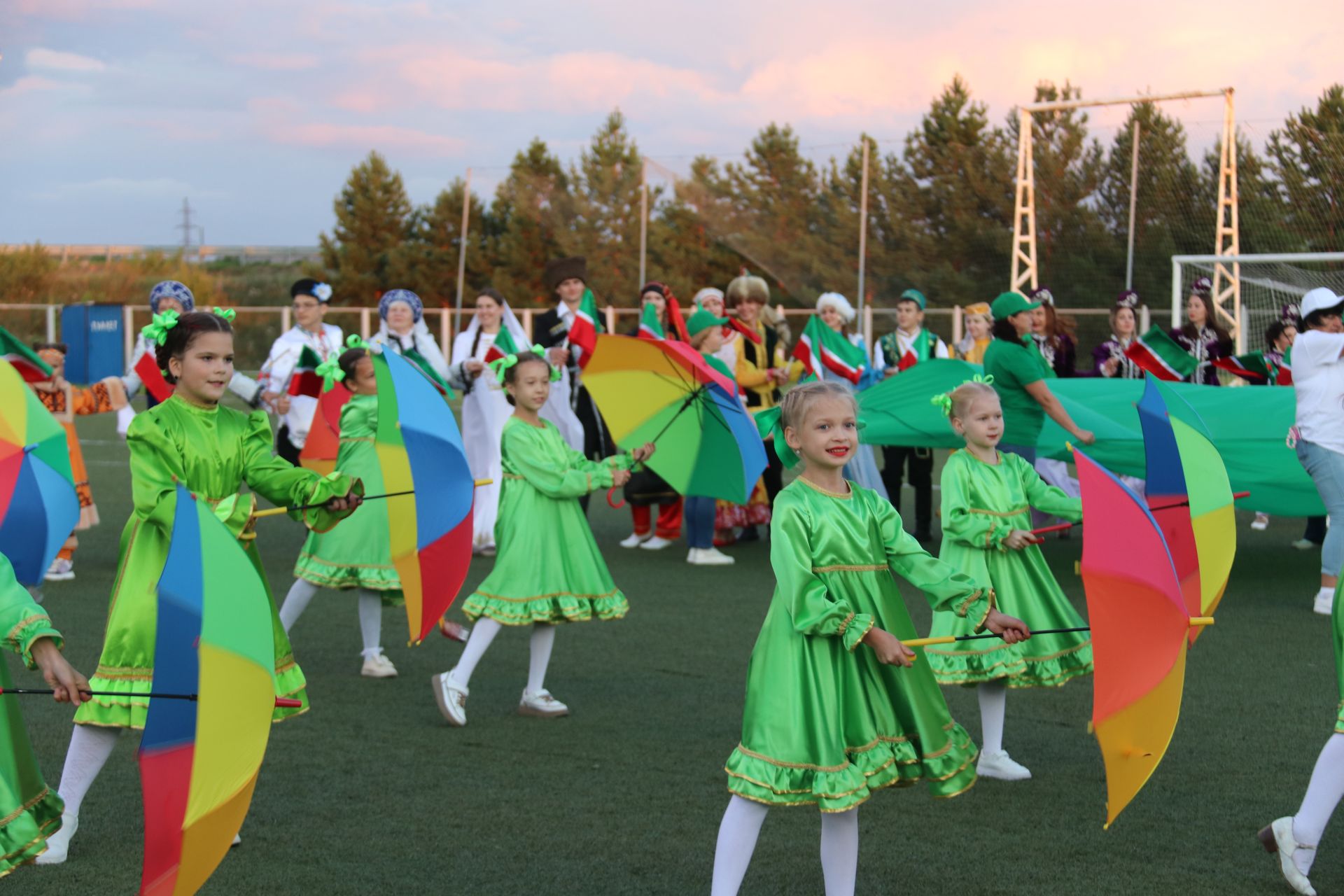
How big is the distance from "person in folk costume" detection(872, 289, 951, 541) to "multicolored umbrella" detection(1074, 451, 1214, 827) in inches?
271

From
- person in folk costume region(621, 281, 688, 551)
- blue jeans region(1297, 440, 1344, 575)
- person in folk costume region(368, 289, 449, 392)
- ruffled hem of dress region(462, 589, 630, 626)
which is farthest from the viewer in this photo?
person in folk costume region(621, 281, 688, 551)

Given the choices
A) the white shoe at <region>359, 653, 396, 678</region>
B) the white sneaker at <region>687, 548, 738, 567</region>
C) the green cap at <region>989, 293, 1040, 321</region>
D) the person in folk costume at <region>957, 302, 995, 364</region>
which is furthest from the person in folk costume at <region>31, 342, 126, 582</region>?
the person in folk costume at <region>957, 302, 995, 364</region>

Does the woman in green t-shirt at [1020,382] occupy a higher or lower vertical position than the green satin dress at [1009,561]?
higher

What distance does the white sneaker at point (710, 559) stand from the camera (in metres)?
9.59

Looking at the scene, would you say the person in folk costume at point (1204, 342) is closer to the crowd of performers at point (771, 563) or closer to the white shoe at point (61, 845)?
the crowd of performers at point (771, 563)

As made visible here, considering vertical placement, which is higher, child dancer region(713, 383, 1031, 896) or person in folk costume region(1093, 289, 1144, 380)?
person in folk costume region(1093, 289, 1144, 380)

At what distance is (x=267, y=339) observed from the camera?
31203mm

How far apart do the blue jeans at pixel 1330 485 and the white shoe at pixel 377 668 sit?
4.63 meters

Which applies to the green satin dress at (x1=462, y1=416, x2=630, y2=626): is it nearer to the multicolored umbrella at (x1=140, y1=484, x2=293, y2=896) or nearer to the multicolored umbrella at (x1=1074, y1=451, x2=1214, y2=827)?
the multicolored umbrella at (x1=140, y1=484, x2=293, y2=896)

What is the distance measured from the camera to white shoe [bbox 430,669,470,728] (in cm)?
561

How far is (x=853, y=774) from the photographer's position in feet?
11.0

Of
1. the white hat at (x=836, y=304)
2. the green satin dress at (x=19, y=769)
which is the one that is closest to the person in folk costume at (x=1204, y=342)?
the white hat at (x=836, y=304)

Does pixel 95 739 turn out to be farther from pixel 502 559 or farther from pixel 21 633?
pixel 502 559

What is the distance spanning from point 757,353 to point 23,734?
7.05 metres
